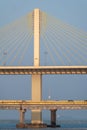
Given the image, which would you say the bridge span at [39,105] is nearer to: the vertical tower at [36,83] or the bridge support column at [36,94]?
the bridge support column at [36,94]

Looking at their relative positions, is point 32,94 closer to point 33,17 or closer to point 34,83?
point 34,83

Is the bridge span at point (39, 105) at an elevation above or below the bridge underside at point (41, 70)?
below

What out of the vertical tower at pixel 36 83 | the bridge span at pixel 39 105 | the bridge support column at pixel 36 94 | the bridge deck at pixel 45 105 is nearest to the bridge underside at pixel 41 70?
the vertical tower at pixel 36 83

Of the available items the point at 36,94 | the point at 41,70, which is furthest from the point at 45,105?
the point at 41,70

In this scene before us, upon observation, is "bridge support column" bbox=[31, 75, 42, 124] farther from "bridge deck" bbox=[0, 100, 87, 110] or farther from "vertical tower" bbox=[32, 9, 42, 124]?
"bridge deck" bbox=[0, 100, 87, 110]

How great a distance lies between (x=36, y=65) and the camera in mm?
81625

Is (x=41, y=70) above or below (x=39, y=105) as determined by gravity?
above

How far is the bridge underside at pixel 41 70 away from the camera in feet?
271

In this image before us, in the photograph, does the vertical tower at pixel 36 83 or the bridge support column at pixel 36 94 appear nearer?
the vertical tower at pixel 36 83

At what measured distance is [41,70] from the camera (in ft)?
274

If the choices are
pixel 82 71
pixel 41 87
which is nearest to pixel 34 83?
pixel 41 87

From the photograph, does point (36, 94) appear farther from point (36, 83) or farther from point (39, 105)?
point (39, 105)

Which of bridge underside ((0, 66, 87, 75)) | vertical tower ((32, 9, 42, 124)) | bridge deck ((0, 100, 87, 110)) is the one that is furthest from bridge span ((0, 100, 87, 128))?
bridge underside ((0, 66, 87, 75))

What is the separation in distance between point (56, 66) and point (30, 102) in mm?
6138
